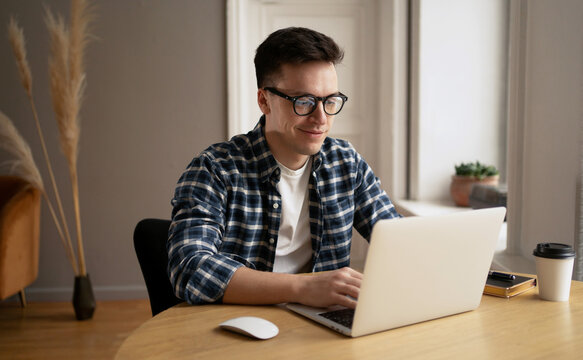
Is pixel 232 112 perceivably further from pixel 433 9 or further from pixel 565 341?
pixel 565 341

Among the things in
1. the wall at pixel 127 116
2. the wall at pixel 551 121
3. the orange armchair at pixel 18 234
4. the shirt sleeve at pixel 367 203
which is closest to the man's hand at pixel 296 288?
the shirt sleeve at pixel 367 203

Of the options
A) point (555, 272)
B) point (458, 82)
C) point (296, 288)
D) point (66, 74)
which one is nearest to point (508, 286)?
point (555, 272)

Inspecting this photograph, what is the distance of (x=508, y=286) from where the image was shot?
120 cm

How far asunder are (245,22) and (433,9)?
3.98ft

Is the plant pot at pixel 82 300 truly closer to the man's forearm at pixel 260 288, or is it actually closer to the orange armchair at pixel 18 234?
the orange armchair at pixel 18 234

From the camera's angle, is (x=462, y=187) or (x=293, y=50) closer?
(x=293, y=50)

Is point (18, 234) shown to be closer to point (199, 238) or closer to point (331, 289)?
point (199, 238)

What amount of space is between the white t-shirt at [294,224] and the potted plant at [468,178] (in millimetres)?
1549

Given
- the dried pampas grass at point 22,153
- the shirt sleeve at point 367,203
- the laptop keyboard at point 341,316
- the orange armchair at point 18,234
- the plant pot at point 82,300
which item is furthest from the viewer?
the plant pot at point 82,300

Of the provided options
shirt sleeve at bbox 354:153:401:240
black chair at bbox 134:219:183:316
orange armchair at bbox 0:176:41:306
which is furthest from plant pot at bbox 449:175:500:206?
orange armchair at bbox 0:176:41:306

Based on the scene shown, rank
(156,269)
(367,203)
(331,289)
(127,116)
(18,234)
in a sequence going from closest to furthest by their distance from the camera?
(331,289) < (156,269) < (367,203) < (18,234) < (127,116)

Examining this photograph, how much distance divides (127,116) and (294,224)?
2.24 m

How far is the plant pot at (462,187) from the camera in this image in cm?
296

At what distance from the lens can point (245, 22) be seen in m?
3.58
